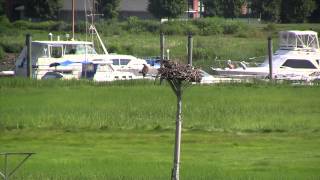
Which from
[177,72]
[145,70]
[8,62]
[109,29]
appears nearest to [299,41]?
[145,70]

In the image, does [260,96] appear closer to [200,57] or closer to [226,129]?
[226,129]

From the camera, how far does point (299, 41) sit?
46.0m

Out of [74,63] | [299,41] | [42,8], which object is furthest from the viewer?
[42,8]

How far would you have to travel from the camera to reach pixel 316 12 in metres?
87.8

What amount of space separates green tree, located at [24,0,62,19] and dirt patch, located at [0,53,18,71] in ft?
85.5

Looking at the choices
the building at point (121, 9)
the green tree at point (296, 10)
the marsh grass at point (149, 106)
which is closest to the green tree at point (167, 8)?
the building at point (121, 9)

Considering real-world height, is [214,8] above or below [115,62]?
above

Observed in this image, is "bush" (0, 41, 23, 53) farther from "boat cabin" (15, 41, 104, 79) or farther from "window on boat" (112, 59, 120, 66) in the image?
"window on boat" (112, 59, 120, 66)

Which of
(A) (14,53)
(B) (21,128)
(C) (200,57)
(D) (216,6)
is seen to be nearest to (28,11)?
(D) (216,6)

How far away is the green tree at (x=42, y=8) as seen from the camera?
8605cm

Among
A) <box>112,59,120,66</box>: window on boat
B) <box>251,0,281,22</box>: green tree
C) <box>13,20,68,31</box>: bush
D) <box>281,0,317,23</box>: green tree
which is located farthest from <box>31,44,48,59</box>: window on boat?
<box>251,0,281,22</box>: green tree

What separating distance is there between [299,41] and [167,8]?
43.9 m

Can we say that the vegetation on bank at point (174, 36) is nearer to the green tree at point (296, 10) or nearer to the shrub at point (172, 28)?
the shrub at point (172, 28)

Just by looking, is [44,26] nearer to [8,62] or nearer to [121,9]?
[8,62]
